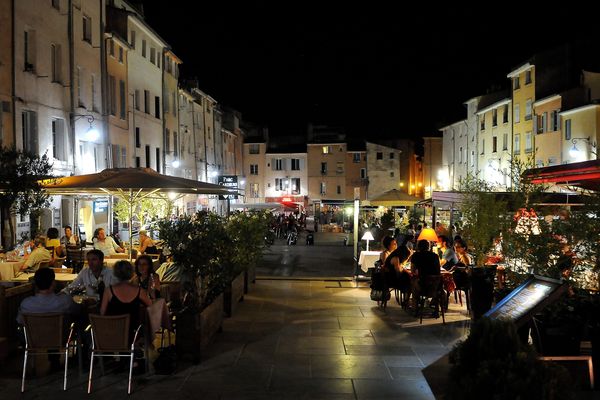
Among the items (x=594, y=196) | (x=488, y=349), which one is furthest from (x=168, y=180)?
(x=488, y=349)

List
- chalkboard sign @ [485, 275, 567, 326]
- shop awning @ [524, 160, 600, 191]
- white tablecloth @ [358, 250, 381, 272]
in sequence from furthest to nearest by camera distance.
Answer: white tablecloth @ [358, 250, 381, 272]
shop awning @ [524, 160, 600, 191]
chalkboard sign @ [485, 275, 567, 326]

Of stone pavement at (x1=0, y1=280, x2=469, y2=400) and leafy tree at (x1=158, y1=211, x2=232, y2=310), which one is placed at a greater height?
leafy tree at (x1=158, y1=211, x2=232, y2=310)

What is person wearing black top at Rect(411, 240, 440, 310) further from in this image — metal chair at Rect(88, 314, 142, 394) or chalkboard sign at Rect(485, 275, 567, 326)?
metal chair at Rect(88, 314, 142, 394)

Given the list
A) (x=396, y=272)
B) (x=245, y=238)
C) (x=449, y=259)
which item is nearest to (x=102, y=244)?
(x=245, y=238)

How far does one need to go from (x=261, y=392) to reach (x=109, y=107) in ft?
79.2

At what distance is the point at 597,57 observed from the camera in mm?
35062

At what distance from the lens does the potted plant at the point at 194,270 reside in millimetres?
7926

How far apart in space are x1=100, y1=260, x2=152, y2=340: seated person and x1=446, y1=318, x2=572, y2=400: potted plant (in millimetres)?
4224

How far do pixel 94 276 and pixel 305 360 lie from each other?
10.9 ft

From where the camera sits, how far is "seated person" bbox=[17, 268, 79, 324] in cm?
716

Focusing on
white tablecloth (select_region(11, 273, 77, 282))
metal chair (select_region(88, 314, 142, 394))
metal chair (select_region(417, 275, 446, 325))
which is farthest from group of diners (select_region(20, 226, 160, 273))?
metal chair (select_region(417, 275, 446, 325))

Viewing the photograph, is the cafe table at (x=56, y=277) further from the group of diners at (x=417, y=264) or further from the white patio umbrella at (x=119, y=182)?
the group of diners at (x=417, y=264)

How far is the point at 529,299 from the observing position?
20.7ft

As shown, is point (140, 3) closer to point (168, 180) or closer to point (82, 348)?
point (168, 180)
